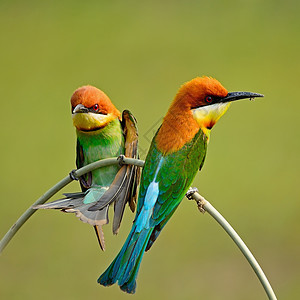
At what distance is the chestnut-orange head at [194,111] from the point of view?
5.27 feet

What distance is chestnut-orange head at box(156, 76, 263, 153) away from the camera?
5.27 feet

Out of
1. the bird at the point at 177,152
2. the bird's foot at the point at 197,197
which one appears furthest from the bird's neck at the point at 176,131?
the bird's foot at the point at 197,197

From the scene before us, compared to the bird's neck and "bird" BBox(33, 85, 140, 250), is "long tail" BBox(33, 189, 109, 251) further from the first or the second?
the bird's neck

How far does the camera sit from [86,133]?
193 centimetres

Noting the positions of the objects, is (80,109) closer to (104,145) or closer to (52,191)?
(104,145)

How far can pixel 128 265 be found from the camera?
141cm

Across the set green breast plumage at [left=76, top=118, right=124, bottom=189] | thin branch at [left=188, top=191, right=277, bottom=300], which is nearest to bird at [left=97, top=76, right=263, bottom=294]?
thin branch at [left=188, top=191, right=277, bottom=300]

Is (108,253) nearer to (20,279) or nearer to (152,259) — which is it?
(152,259)

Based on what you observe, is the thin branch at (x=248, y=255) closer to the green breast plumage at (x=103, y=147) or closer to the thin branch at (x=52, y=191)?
the thin branch at (x=52, y=191)

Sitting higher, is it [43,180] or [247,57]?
[247,57]

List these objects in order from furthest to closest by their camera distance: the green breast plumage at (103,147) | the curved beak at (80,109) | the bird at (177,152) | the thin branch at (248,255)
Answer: the green breast plumage at (103,147)
the curved beak at (80,109)
the bird at (177,152)
the thin branch at (248,255)

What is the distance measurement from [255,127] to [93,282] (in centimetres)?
171

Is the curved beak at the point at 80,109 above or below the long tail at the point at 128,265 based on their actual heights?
above

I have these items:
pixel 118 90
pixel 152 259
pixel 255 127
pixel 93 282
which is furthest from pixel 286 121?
pixel 93 282
